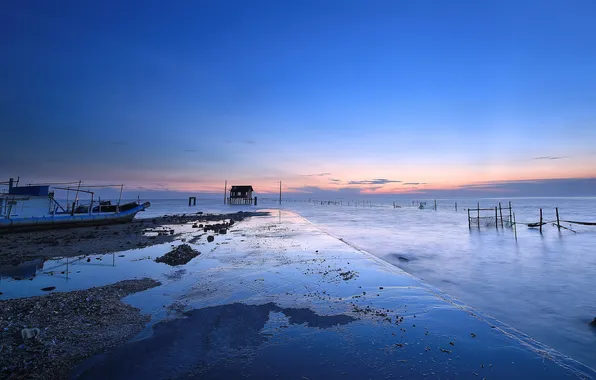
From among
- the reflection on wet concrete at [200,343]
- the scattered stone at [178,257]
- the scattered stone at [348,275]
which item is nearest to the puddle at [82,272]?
the scattered stone at [178,257]

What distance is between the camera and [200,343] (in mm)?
5613

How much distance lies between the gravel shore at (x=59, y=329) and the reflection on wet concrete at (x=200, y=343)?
1.69 ft

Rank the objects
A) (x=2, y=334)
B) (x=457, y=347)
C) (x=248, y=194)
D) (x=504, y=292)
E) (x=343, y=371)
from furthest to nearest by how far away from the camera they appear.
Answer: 1. (x=248, y=194)
2. (x=504, y=292)
3. (x=457, y=347)
4. (x=2, y=334)
5. (x=343, y=371)

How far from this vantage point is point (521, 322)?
786cm

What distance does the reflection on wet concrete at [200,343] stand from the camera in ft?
15.3

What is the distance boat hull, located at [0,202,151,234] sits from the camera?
73.9 ft

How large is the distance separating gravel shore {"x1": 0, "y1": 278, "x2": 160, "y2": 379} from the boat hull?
855 inches

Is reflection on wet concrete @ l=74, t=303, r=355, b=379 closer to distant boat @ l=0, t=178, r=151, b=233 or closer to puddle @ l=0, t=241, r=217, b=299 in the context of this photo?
puddle @ l=0, t=241, r=217, b=299

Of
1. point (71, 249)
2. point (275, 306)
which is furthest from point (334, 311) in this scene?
point (71, 249)

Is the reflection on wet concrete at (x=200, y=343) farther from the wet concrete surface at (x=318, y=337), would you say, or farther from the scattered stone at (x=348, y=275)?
Result: the scattered stone at (x=348, y=275)

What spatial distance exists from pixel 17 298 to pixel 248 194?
83.5m

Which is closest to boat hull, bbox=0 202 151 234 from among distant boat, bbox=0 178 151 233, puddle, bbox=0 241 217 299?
distant boat, bbox=0 178 151 233

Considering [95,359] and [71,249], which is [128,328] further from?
[71,249]

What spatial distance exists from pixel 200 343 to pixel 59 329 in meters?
3.00
